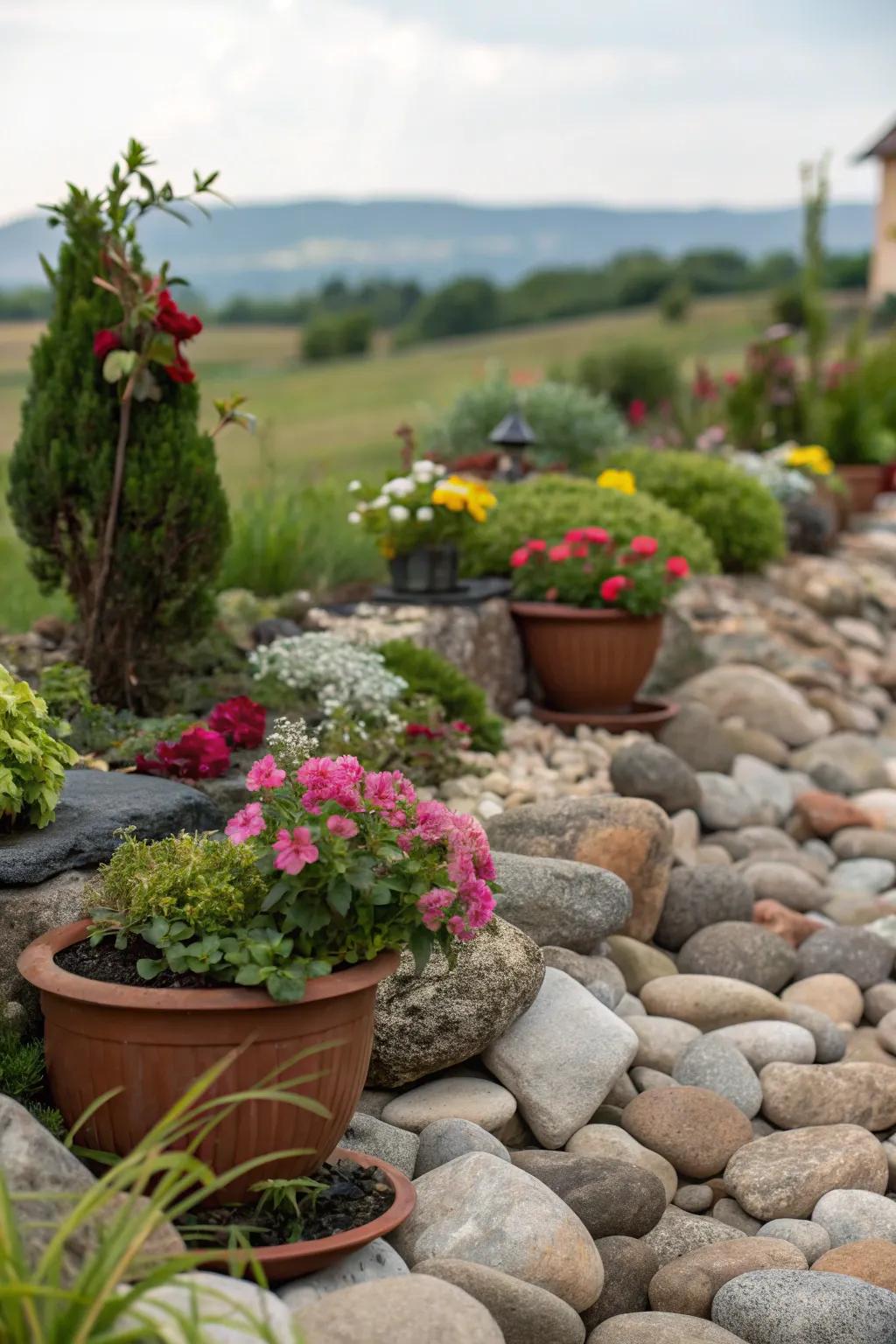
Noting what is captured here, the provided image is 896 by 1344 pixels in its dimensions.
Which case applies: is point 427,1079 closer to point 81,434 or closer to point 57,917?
point 57,917

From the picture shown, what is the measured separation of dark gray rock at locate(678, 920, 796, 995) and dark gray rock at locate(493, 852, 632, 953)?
28.9 inches

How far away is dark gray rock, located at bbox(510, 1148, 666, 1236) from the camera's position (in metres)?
3.60

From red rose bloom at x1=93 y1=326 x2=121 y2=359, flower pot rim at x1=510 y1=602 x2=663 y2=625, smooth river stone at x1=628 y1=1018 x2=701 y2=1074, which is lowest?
smooth river stone at x1=628 y1=1018 x2=701 y2=1074

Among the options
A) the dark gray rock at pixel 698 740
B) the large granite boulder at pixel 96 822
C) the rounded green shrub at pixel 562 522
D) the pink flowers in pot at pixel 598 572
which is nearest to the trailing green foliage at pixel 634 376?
the rounded green shrub at pixel 562 522

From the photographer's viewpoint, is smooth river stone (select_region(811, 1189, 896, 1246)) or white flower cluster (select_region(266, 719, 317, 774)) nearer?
white flower cluster (select_region(266, 719, 317, 774))

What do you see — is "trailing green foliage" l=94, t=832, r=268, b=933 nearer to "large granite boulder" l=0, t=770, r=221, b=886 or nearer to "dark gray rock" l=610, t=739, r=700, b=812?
"large granite boulder" l=0, t=770, r=221, b=886

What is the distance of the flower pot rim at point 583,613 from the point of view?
715cm

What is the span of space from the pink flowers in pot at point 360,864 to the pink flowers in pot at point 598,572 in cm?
401

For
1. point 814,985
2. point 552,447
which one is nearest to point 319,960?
point 814,985

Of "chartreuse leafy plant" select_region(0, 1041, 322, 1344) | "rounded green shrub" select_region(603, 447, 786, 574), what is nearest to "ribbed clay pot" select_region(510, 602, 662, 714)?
"rounded green shrub" select_region(603, 447, 786, 574)

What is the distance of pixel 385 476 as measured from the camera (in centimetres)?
754

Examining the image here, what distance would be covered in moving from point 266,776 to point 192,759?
4.95 feet

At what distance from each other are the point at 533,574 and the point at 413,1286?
5.21 meters

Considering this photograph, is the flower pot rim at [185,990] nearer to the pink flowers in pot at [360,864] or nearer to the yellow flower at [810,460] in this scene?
the pink flowers in pot at [360,864]
